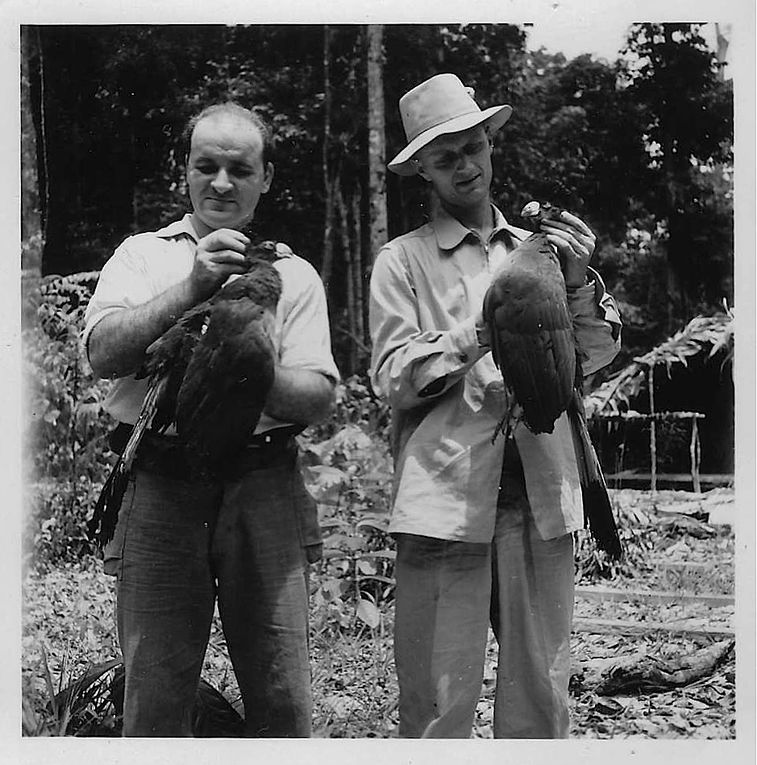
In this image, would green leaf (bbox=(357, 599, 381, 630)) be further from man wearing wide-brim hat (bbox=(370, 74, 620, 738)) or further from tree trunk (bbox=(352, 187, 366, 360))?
tree trunk (bbox=(352, 187, 366, 360))

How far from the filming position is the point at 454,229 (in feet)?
10.4

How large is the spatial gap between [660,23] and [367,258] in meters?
1.29

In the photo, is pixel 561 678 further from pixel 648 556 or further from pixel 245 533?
pixel 245 533

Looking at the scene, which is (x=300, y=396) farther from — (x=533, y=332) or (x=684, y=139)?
(x=684, y=139)

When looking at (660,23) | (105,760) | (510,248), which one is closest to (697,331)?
(510,248)

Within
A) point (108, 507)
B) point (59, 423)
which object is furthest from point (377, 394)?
point (59, 423)

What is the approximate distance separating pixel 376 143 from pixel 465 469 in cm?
115

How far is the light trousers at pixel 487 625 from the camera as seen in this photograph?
10.1 ft

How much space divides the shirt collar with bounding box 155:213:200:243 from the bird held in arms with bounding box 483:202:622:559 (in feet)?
3.34

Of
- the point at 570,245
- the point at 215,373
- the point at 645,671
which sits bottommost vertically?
the point at 645,671

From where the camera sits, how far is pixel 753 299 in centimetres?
330

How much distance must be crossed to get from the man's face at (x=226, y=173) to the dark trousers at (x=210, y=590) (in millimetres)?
861

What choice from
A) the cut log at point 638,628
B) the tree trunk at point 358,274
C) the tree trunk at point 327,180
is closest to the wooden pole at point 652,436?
the cut log at point 638,628

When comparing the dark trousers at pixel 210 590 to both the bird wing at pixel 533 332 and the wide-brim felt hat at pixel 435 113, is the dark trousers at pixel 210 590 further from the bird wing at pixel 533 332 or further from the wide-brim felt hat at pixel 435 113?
the wide-brim felt hat at pixel 435 113
